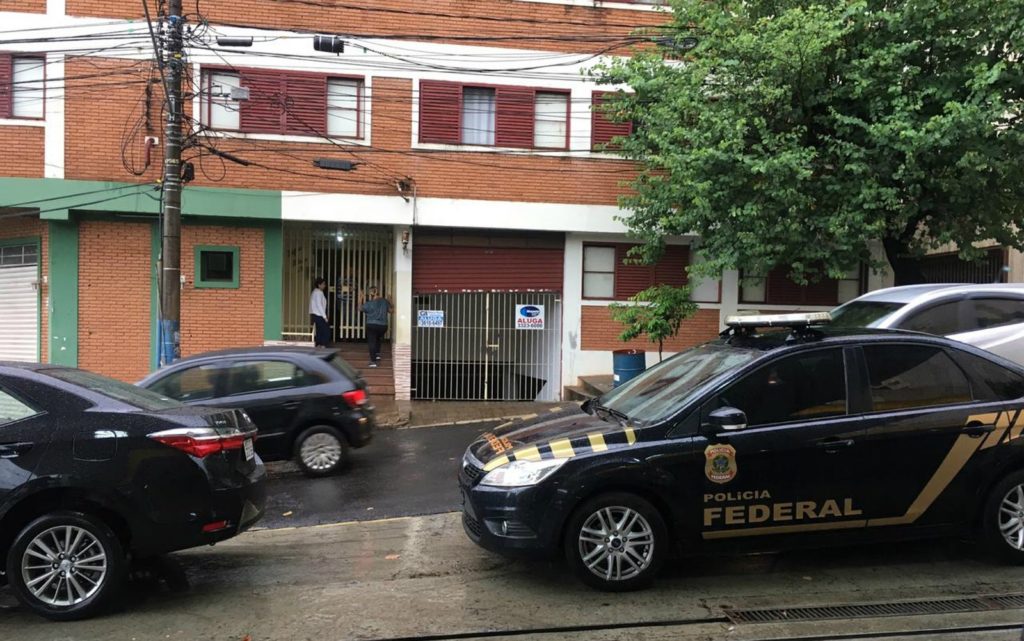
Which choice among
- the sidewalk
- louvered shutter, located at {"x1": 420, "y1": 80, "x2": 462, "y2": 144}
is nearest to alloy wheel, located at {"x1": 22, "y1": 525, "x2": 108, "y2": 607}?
the sidewalk

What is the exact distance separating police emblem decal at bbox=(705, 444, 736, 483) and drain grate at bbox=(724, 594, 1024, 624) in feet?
2.58

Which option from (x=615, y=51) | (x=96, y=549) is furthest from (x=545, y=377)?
(x=96, y=549)

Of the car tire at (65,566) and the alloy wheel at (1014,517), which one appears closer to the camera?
the car tire at (65,566)

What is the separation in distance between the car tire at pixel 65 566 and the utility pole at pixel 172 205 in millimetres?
6570

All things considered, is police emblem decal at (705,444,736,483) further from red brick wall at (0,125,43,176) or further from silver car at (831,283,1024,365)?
red brick wall at (0,125,43,176)

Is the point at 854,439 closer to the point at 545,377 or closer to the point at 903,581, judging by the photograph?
the point at 903,581

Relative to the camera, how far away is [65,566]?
13.9 ft

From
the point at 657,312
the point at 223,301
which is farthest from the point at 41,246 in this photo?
the point at 657,312

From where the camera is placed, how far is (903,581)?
4.69 meters

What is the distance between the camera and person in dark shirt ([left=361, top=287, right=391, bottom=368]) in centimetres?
1471

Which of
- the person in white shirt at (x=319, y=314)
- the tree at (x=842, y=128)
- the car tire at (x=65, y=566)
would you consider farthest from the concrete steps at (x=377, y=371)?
the car tire at (x=65, y=566)

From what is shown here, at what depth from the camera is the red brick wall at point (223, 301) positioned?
14.2 metres

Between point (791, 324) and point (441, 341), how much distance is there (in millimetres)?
11203

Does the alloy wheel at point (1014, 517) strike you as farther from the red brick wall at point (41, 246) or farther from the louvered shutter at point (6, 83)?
the louvered shutter at point (6, 83)
